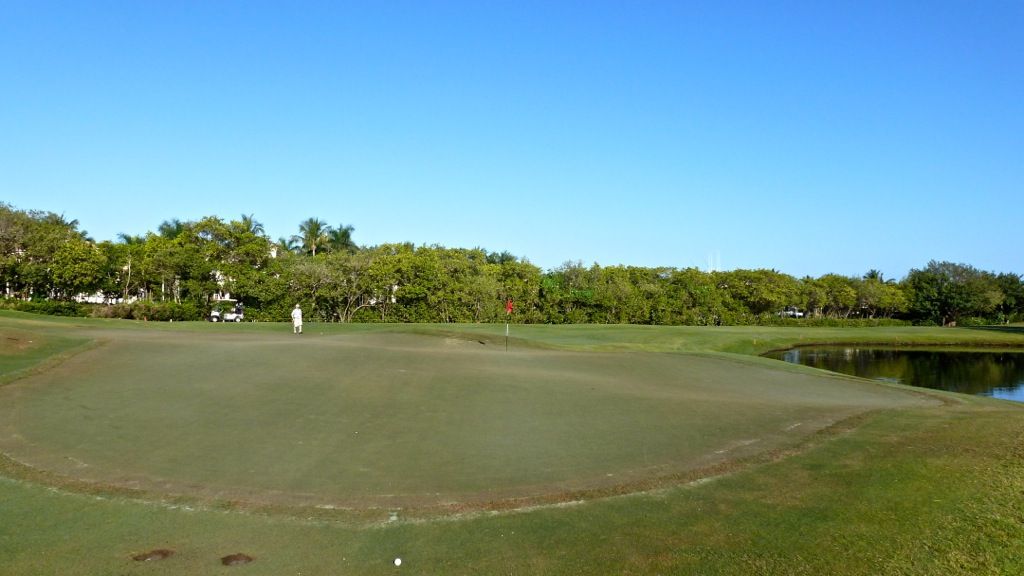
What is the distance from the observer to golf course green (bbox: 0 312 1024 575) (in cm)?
662

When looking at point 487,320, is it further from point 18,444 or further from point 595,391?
point 18,444

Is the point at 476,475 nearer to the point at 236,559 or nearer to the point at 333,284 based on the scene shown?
the point at 236,559

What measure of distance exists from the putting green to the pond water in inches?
552

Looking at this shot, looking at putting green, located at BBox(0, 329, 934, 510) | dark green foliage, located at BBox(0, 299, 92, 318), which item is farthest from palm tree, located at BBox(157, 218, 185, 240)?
putting green, located at BBox(0, 329, 934, 510)

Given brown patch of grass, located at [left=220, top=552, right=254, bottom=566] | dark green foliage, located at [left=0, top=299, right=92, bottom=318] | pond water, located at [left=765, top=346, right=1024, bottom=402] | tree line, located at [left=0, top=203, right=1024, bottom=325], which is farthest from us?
Result: tree line, located at [left=0, top=203, right=1024, bottom=325]

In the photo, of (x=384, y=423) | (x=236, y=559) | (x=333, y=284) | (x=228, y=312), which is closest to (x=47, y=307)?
(x=333, y=284)

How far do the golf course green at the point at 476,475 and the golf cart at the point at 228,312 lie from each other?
178 feet

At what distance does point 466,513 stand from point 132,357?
1699 centimetres

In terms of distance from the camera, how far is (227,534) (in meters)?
7.29

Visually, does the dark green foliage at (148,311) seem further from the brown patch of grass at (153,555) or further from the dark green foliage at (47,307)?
the brown patch of grass at (153,555)

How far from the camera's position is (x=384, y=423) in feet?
43.1

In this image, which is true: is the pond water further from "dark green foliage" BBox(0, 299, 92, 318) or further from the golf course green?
"dark green foliage" BBox(0, 299, 92, 318)

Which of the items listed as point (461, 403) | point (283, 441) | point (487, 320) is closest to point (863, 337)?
point (487, 320)

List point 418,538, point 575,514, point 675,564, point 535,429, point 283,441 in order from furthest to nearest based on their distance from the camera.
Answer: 1. point 535,429
2. point 283,441
3. point 575,514
4. point 418,538
5. point 675,564
